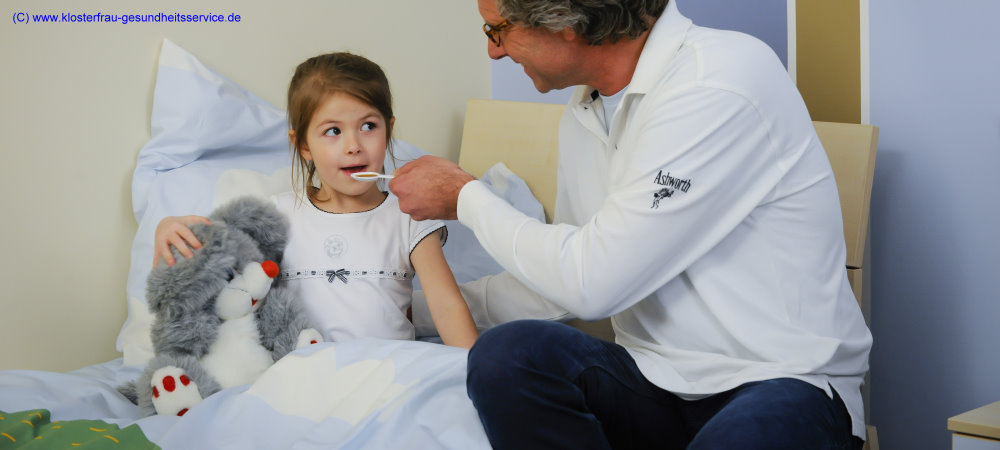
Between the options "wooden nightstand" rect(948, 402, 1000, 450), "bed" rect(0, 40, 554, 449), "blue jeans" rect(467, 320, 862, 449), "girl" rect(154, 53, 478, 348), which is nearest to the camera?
"blue jeans" rect(467, 320, 862, 449)

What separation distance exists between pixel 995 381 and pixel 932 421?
150 mm

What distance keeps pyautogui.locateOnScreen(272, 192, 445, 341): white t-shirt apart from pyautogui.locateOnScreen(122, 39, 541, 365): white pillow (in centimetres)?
23

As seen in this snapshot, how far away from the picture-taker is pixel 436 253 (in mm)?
1448

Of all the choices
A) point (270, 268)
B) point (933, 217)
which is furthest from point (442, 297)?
point (933, 217)

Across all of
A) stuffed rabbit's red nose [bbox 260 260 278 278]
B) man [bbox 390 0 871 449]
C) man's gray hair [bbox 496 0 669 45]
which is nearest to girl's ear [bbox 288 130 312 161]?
stuffed rabbit's red nose [bbox 260 260 278 278]

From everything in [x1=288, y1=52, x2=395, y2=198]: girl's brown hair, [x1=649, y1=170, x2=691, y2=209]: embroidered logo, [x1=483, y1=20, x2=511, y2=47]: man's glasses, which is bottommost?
[x1=649, y1=170, x2=691, y2=209]: embroidered logo

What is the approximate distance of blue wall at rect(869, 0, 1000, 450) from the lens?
160 cm

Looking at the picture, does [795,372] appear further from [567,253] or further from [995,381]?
[995,381]

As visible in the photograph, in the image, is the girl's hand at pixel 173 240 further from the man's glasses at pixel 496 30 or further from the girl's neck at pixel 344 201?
the man's glasses at pixel 496 30

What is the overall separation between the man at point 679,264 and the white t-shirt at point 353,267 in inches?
11.1

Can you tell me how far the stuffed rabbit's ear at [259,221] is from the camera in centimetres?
131

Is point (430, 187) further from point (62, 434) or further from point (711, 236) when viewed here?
point (62, 434)

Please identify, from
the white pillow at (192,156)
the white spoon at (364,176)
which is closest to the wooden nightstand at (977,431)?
the white spoon at (364,176)

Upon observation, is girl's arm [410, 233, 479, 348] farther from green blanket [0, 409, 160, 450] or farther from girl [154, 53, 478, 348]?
green blanket [0, 409, 160, 450]
